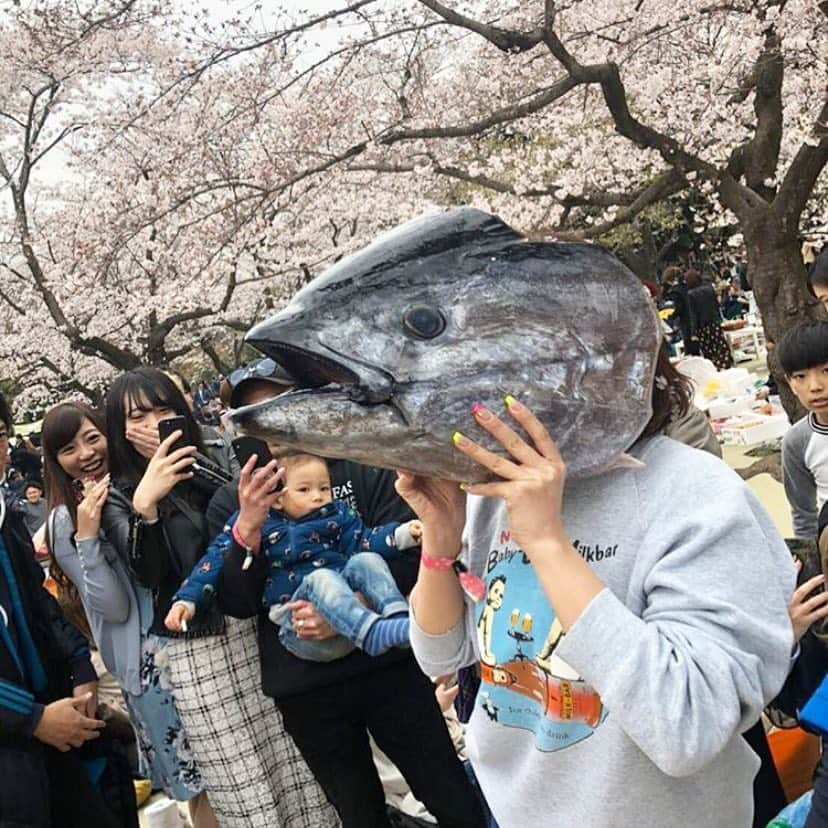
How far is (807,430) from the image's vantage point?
3.10 metres

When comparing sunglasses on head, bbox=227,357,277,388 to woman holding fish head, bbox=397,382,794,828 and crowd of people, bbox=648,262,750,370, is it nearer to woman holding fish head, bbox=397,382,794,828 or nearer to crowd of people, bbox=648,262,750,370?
woman holding fish head, bbox=397,382,794,828

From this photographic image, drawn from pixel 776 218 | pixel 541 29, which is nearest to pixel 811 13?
pixel 776 218

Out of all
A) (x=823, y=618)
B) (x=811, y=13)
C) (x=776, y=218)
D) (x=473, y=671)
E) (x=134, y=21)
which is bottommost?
(x=823, y=618)

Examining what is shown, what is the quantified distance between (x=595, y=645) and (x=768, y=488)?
19.2 ft

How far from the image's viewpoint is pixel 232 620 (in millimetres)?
2646

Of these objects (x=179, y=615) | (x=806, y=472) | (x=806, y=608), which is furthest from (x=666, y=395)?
(x=806, y=472)

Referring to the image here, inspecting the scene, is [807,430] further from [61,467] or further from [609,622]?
[61,467]

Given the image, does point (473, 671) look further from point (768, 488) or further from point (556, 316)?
point (768, 488)

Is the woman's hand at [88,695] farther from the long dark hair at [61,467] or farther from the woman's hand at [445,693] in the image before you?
the woman's hand at [445,693]

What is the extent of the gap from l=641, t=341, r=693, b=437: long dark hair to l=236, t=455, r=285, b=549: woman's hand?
3.85 feet

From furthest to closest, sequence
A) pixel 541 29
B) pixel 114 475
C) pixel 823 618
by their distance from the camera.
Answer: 1. pixel 541 29
2. pixel 114 475
3. pixel 823 618

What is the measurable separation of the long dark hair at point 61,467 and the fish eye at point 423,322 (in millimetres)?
2147

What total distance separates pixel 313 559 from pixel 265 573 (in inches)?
5.5

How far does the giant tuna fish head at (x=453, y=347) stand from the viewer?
1.04 m
